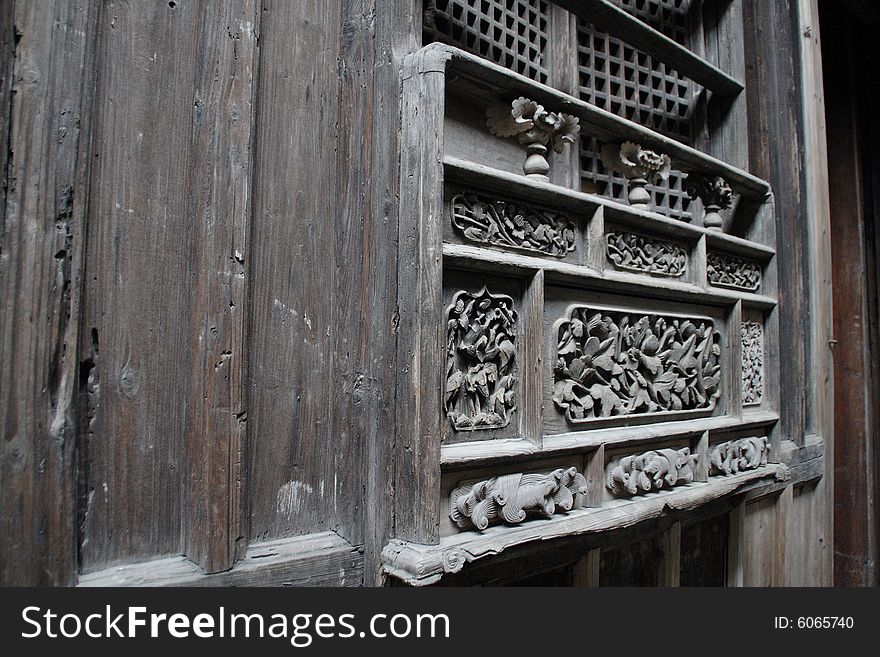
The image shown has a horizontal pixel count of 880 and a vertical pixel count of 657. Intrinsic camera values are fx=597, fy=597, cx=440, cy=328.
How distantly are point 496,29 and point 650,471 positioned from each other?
1188 millimetres

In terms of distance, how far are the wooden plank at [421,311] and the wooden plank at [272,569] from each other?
12cm

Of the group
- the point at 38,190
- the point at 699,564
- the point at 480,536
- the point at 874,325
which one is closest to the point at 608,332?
the point at 480,536

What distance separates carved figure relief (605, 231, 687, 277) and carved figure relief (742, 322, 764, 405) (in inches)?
16.7

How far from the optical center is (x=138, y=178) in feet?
3.12

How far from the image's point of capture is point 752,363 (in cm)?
188

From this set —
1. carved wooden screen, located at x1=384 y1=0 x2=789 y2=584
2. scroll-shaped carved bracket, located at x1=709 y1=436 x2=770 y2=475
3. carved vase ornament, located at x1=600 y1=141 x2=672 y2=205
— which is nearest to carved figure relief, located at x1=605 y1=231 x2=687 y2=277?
carved wooden screen, located at x1=384 y1=0 x2=789 y2=584

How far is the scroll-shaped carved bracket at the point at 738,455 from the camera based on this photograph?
1.67m

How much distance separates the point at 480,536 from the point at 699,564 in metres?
1.12

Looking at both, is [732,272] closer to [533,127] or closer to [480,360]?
[533,127]

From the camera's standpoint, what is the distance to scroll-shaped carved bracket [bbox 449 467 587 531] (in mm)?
1097

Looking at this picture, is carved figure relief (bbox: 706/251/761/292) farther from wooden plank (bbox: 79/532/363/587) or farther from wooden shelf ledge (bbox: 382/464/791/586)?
wooden plank (bbox: 79/532/363/587)

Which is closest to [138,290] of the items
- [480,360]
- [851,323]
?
[480,360]

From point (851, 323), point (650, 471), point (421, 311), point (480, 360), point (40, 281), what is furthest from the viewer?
point (851, 323)

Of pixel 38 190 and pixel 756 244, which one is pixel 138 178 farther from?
pixel 756 244
